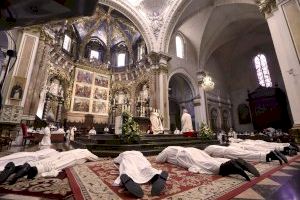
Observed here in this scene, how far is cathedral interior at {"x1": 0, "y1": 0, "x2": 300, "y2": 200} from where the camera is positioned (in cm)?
225

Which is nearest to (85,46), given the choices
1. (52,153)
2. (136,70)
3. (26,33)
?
(136,70)

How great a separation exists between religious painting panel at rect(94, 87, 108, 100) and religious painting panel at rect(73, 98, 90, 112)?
1.11 meters

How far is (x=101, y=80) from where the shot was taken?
18.2 metres

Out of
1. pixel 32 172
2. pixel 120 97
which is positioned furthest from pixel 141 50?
pixel 32 172

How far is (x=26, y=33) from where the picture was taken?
977 cm

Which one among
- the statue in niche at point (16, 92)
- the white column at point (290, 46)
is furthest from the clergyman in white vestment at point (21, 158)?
the white column at point (290, 46)

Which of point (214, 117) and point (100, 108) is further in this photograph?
point (214, 117)

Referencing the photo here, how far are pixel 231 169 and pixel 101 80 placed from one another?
1730 cm

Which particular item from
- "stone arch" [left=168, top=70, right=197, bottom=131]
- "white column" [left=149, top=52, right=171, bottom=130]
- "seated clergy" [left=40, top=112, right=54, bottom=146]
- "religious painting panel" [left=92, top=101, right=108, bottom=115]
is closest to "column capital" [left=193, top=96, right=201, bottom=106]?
"stone arch" [left=168, top=70, right=197, bottom=131]

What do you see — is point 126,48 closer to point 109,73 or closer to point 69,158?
point 109,73

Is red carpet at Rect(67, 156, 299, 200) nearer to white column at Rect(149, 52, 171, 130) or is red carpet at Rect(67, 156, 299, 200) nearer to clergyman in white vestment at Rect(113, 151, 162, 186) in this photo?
clergyman in white vestment at Rect(113, 151, 162, 186)

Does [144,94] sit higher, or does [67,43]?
[67,43]

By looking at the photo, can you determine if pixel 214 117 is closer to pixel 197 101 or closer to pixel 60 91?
pixel 197 101

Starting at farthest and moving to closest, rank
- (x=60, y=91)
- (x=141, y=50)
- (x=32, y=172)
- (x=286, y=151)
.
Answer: (x=141, y=50) < (x=60, y=91) < (x=286, y=151) < (x=32, y=172)
